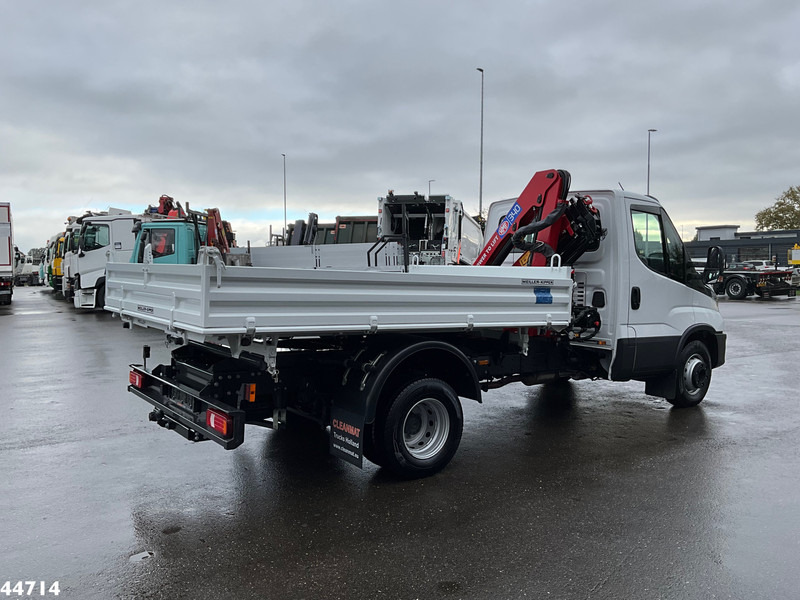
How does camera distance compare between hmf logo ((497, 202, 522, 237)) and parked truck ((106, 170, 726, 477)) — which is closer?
parked truck ((106, 170, 726, 477))

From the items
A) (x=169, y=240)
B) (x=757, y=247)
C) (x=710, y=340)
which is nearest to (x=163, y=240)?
(x=169, y=240)

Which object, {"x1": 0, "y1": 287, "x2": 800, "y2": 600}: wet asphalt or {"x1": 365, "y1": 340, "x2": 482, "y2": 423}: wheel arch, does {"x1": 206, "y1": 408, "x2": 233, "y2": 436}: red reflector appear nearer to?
{"x1": 0, "y1": 287, "x2": 800, "y2": 600}: wet asphalt

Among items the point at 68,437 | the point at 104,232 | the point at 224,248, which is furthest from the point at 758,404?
the point at 104,232

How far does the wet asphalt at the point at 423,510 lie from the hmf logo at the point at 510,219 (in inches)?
83.0

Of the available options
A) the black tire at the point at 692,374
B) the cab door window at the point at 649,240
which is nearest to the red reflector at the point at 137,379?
the cab door window at the point at 649,240

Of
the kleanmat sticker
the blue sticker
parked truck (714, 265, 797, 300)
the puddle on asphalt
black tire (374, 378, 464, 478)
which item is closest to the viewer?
the puddle on asphalt

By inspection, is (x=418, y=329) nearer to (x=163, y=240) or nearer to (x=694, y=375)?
(x=694, y=375)

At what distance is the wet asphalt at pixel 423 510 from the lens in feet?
11.1

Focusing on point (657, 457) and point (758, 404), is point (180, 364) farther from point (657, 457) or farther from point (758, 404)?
point (758, 404)

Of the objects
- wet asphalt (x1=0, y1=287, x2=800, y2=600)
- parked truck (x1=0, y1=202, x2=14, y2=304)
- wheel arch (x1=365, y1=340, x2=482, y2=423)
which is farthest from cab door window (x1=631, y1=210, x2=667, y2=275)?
parked truck (x1=0, y1=202, x2=14, y2=304)

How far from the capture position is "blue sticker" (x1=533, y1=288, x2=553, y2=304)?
5.38 m

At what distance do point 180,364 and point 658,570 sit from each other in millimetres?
3860

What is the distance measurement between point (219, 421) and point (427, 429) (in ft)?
5.76
